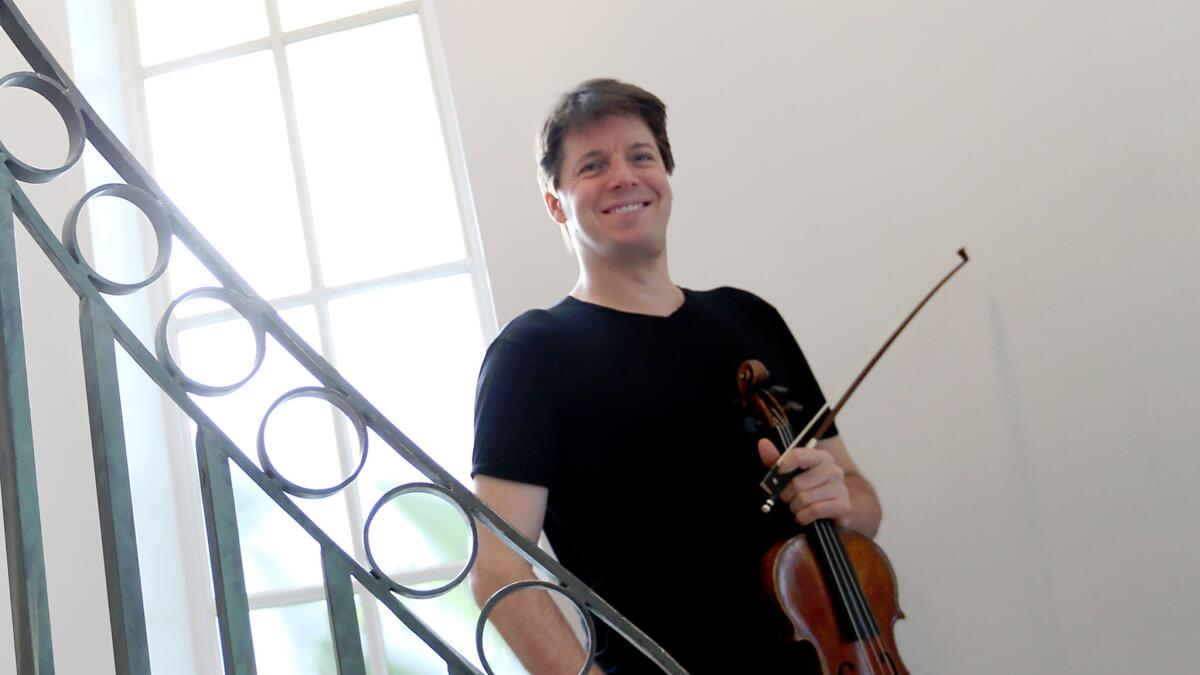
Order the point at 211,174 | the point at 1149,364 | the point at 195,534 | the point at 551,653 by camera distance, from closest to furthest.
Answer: the point at 551,653 → the point at 1149,364 → the point at 195,534 → the point at 211,174

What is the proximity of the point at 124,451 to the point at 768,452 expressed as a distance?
0.70 metres

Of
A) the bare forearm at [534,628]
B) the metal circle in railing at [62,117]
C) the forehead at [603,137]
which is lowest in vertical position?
the bare forearm at [534,628]

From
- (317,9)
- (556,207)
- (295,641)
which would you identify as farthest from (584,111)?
(295,641)

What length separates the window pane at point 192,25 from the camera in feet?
7.11

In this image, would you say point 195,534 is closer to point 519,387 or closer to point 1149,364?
point 519,387

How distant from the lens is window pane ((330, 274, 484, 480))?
1986mm

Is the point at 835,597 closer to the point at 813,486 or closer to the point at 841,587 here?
the point at 841,587

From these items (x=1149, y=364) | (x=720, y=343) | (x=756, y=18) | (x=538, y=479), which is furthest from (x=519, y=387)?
(x=1149, y=364)

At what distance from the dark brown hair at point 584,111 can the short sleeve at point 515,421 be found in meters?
0.31

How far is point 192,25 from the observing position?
2189mm

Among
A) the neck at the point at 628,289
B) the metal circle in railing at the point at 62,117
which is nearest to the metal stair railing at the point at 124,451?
the metal circle in railing at the point at 62,117

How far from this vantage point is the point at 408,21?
2.12 meters

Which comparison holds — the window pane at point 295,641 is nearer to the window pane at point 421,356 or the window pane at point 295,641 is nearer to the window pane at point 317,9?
the window pane at point 421,356

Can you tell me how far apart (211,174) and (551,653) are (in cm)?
141
